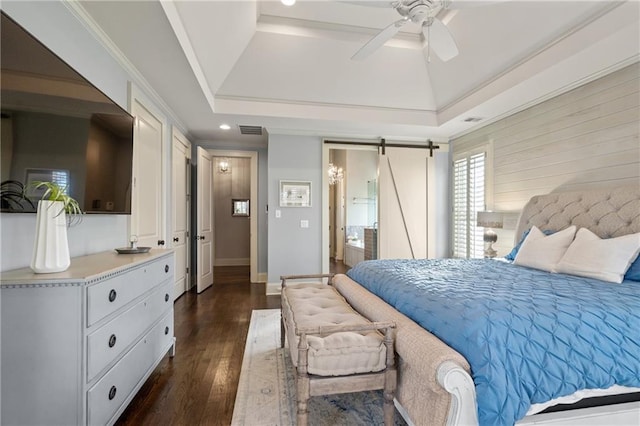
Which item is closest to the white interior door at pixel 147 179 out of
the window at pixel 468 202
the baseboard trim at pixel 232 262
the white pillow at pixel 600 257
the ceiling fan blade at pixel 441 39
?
the ceiling fan blade at pixel 441 39

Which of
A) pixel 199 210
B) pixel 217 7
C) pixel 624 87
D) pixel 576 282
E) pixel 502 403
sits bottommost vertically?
pixel 502 403

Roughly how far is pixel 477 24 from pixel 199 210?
174 inches

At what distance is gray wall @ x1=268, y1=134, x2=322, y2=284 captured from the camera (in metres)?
4.77

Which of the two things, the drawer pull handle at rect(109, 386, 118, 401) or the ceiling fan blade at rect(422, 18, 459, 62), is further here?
the ceiling fan blade at rect(422, 18, 459, 62)

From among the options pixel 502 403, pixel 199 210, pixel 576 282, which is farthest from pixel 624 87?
pixel 199 210

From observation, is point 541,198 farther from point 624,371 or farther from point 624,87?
point 624,371

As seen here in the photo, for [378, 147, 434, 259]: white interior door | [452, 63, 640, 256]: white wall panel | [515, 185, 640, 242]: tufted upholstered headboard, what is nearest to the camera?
[515, 185, 640, 242]: tufted upholstered headboard

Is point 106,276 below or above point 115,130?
below

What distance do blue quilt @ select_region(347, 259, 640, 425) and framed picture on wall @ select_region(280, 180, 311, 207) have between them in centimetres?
337

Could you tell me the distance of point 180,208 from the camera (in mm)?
4500

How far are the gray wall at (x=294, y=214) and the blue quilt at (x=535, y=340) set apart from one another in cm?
328

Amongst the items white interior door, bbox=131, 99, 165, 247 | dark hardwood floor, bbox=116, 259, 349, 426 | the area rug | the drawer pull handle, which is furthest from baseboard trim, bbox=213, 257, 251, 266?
the drawer pull handle

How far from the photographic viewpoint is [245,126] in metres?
4.46

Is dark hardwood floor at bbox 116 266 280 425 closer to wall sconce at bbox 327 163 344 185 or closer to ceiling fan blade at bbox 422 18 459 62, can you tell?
ceiling fan blade at bbox 422 18 459 62
